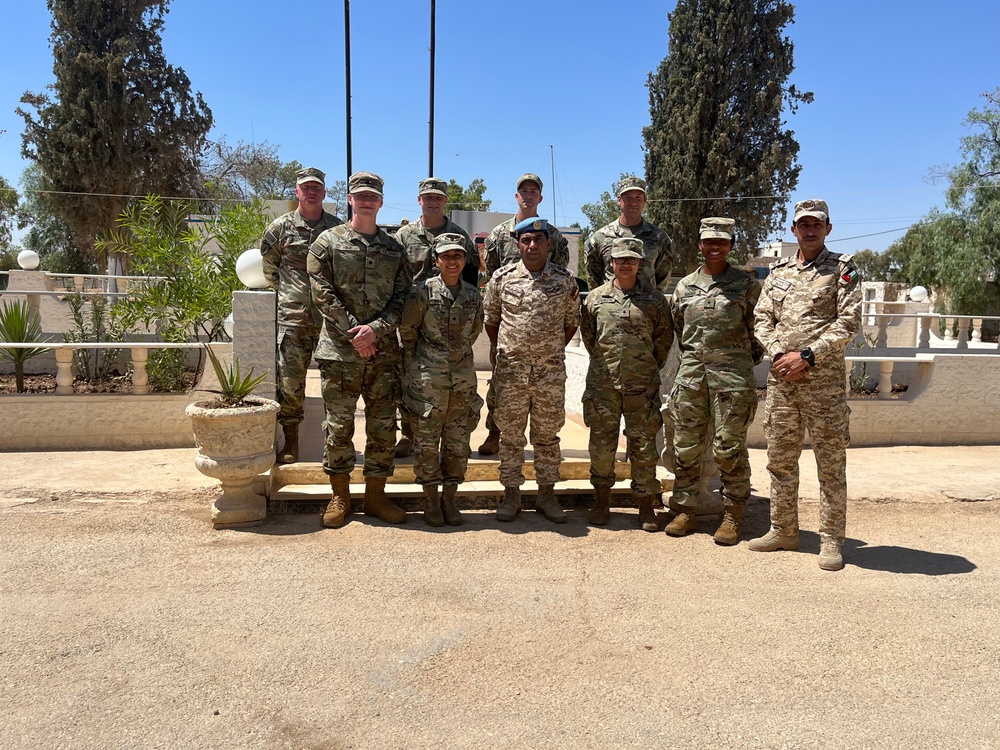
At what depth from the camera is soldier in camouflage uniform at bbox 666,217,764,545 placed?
4.27 metres

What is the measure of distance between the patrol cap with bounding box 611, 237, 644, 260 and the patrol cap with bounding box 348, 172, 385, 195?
4.97 ft

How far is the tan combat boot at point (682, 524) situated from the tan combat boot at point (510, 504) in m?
0.96

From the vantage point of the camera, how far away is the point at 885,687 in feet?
9.10

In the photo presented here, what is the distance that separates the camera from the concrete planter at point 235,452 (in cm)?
426

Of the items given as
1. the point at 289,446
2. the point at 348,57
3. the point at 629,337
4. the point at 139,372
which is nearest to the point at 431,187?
the point at 629,337

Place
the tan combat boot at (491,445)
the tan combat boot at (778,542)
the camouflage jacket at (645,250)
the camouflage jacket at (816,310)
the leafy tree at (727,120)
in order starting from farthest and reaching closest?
the leafy tree at (727,120) → the tan combat boot at (491,445) → the camouflage jacket at (645,250) → the tan combat boot at (778,542) → the camouflage jacket at (816,310)

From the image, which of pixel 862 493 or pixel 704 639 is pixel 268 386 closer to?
pixel 704 639

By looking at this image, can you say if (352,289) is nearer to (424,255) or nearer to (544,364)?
(424,255)

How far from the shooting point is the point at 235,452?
4312 mm

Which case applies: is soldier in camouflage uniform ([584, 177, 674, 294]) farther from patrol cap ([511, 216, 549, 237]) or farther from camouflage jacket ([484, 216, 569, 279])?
patrol cap ([511, 216, 549, 237])

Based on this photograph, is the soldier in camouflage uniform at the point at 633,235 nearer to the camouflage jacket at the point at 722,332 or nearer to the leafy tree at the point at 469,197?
the camouflage jacket at the point at 722,332

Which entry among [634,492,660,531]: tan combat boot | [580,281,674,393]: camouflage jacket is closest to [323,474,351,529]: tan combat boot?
[580,281,674,393]: camouflage jacket

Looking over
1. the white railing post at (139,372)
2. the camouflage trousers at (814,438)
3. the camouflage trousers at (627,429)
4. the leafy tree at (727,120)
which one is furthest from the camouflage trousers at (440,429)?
the leafy tree at (727,120)

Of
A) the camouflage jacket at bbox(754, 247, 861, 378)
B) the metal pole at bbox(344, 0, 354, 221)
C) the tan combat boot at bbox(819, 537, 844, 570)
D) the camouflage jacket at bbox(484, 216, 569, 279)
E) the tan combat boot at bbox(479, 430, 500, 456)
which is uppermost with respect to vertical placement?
the metal pole at bbox(344, 0, 354, 221)
